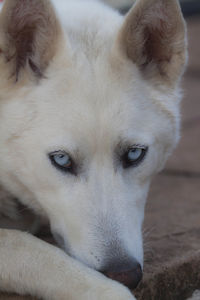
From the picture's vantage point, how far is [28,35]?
10.0ft

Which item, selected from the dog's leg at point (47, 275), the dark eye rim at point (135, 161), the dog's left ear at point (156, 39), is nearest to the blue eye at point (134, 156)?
the dark eye rim at point (135, 161)

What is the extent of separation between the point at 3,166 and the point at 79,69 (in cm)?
62

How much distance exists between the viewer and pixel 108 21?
340 cm

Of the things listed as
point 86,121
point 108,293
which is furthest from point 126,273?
point 86,121

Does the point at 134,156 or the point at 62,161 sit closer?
the point at 62,161

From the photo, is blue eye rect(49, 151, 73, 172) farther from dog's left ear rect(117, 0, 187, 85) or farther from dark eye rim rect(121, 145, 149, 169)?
dog's left ear rect(117, 0, 187, 85)

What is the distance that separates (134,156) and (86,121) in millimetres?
354

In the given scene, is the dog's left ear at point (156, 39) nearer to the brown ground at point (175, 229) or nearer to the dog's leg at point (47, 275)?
the brown ground at point (175, 229)

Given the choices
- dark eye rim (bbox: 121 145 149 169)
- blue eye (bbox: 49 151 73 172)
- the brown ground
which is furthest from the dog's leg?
dark eye rim (bbox: 121 145 149 169)

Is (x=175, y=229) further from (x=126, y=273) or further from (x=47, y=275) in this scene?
(x=47, y=275)

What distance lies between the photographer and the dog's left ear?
308cm

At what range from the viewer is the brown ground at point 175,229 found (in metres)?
3.11

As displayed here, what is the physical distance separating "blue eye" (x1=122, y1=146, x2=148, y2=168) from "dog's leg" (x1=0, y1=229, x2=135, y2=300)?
0.56 metres

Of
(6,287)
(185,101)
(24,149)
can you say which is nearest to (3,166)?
(24,149)
